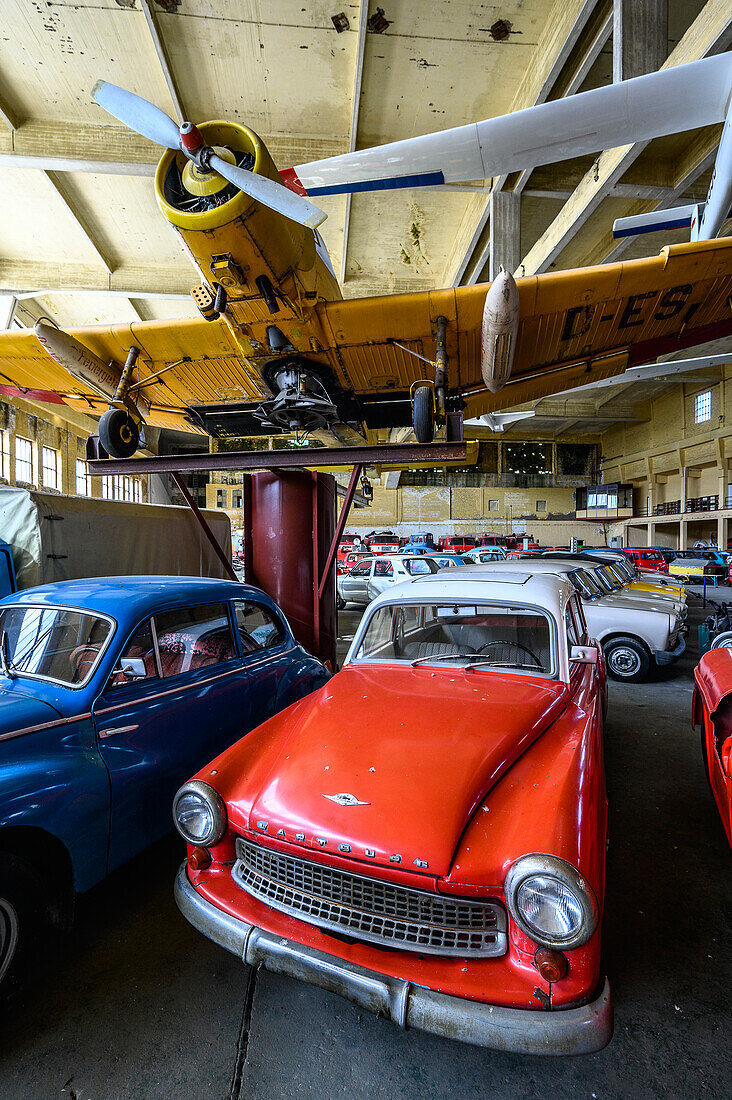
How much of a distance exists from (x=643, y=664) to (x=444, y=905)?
553 cm

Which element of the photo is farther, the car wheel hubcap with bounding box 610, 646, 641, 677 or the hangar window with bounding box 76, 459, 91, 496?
the hangar window with bounding box 76, 459, 91, 496

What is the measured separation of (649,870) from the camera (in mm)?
2709

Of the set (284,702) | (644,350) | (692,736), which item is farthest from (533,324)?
(284,702)

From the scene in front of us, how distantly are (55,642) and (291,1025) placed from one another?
208 centimetres

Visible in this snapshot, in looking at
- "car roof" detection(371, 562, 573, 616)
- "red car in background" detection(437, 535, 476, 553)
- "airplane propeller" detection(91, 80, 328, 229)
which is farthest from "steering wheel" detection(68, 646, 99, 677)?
"red car in background" detection(437, 535, 476, 553)

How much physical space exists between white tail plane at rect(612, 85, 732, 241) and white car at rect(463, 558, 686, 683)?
4583 mm

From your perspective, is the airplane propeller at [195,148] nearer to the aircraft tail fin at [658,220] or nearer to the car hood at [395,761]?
the car hood at [395,761]

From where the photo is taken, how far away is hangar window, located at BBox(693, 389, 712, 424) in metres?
23.9

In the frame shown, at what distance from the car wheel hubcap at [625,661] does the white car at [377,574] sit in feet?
14.1

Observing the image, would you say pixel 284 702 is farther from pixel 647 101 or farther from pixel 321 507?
pixel 647 101

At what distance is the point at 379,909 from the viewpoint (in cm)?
164

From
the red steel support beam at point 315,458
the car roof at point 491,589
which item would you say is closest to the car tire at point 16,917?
the car roof at point 491,589

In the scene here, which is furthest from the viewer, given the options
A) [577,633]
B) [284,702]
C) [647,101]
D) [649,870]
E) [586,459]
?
[586,459]

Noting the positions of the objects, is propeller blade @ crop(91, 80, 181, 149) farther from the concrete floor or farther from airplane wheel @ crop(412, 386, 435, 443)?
the concrete floor
